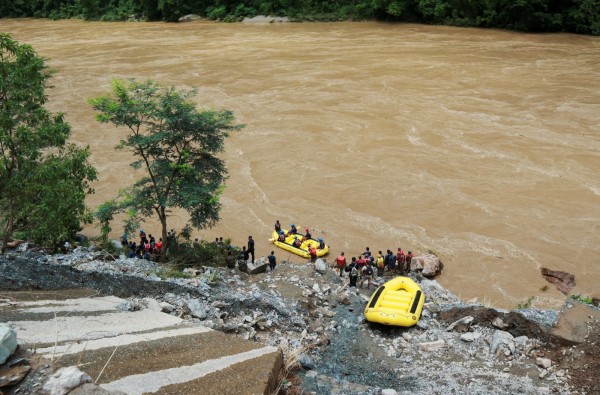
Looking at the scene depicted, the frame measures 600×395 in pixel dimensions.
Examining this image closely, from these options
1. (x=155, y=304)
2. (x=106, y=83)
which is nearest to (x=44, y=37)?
(x=106, y=83)

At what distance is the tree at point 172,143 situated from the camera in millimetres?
13539

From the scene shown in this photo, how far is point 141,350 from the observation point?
546 cm

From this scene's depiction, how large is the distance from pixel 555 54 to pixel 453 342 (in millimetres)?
35563

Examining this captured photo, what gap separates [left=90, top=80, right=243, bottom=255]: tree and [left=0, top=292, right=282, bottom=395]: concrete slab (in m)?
7.30

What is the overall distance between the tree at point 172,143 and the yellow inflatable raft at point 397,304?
196 inches

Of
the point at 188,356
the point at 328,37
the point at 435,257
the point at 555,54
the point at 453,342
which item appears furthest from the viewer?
the point at 328,37

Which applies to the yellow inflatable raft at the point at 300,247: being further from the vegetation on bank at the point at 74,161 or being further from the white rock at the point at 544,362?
the white rock at the point at 544,362

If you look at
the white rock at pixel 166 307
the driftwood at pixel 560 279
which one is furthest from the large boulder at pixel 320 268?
the driftwood at pixel 560 279

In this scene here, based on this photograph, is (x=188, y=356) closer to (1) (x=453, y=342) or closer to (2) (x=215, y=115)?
(1) (x=453, y=342)

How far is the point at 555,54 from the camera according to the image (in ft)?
129

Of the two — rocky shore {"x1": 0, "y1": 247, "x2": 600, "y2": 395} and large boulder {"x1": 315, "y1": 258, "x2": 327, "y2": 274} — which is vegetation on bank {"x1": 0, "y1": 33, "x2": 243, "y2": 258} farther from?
large boulder {"x1": 315, "y1": 258, "x2": 327, "y2": 274}

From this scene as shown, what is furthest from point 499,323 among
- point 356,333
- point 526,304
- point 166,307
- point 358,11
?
point 358,11

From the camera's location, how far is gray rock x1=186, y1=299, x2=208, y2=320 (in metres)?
8.30

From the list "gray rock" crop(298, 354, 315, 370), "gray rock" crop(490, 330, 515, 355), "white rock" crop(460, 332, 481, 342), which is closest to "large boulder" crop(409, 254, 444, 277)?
"white rock" crop(460, 332, 481, 342)
